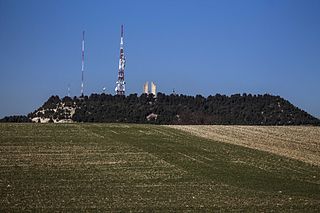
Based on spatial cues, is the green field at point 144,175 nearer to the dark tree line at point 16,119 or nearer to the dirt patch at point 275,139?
the dirt patch at point 275,139

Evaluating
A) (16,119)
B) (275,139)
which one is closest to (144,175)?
(275,139)

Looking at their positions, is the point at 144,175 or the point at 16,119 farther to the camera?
the point at 16,119

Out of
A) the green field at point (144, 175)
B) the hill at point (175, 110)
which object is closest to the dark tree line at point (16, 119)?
the hill at point (175, 110)

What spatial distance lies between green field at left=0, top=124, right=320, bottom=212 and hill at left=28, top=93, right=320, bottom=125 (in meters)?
35.4

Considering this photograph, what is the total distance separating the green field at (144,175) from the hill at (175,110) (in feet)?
116

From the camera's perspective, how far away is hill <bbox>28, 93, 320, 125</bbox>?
273 ft

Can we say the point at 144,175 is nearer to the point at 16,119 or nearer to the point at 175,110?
the point at 16,119

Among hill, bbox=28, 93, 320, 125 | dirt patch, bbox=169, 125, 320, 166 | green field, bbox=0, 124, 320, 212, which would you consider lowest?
green field, bbox=0, 124, 320, 212

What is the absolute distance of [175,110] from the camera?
8831 centimetres

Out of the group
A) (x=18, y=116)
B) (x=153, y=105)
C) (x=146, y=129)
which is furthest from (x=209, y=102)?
(x=146, y=129)

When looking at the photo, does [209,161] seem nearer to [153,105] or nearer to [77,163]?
[77,163]

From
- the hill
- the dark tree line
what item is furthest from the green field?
the hill

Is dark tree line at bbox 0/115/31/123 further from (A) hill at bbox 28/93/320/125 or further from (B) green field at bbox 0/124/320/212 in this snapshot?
(B) green field at bbox 0/124/320/212

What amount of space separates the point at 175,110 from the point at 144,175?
195ft
